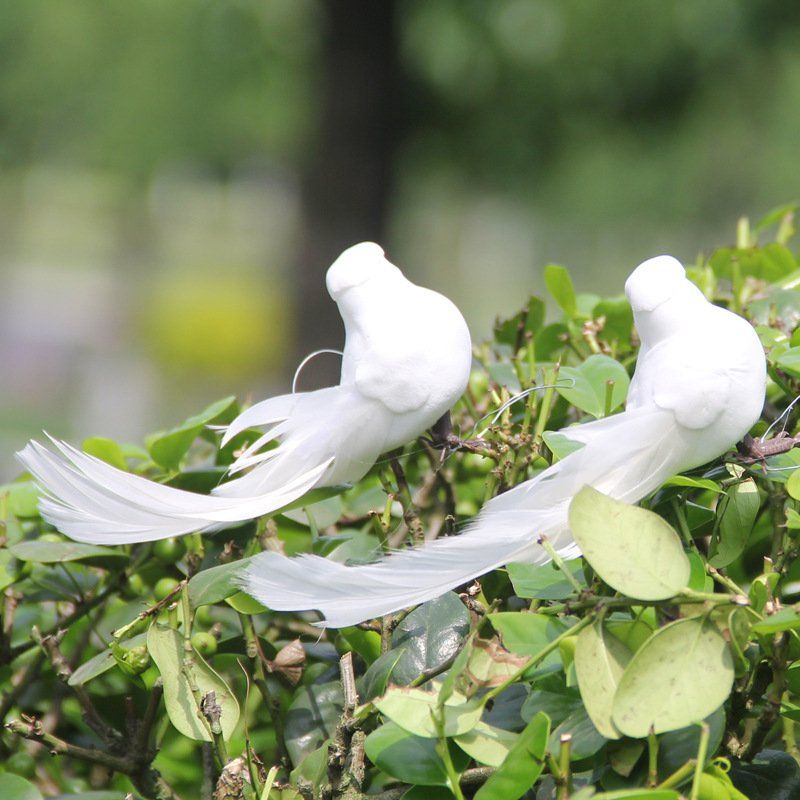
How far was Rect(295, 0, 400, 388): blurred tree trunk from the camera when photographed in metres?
4.10

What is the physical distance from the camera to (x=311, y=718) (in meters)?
0.61

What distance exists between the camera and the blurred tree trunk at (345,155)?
4.10 metres

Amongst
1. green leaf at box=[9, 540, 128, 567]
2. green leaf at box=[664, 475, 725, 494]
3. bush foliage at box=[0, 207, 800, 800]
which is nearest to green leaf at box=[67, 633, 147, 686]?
bush foliage at box=[0, 207, 800, 800]

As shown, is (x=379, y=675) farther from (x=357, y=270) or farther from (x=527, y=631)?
(x=357, y=270)

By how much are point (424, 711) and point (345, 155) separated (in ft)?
13.1

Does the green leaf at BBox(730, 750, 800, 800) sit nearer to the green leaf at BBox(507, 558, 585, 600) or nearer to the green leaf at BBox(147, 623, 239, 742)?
the green leaf at BBox(507, 558, 585, 600)

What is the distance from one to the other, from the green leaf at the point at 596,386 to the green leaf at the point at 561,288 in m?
0.22

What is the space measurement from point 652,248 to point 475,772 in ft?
22.8

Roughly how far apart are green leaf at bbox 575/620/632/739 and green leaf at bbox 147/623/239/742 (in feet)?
0.70

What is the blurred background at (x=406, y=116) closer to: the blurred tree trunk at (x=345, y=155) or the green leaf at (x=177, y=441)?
the blurred tree trunk at (x=345, y=155)

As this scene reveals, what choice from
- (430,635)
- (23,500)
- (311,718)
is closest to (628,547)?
(430,635)

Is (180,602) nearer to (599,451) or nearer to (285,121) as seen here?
(599,451)

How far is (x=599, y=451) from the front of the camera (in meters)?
0.54

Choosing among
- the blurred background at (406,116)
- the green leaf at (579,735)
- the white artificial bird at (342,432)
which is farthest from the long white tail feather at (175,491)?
the blurred background at (406,116)
